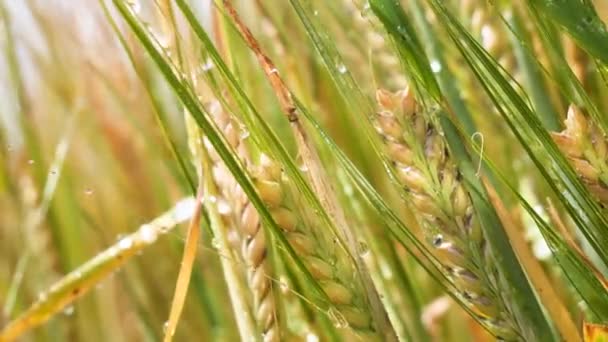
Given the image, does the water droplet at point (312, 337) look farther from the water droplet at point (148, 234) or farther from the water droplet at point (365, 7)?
the water droplet at point (365, 7)

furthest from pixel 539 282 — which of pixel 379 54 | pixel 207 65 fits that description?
pixel 379 54

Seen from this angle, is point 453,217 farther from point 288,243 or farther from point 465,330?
point 465,330

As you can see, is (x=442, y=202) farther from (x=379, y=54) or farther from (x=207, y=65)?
(x=379, y=54)

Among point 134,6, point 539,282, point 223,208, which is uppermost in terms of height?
point 134,6

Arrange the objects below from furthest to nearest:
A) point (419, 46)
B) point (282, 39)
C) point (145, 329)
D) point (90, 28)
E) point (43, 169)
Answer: point (90, 28) → point (43, 169) → point (145, 329) → point (282, 39) → point (419, 46)

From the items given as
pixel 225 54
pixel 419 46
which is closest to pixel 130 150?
pixel 225 54

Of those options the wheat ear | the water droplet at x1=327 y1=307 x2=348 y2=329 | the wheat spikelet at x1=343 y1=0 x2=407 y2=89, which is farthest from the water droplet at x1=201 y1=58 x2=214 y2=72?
the wheat spikelet at x1=343 y1=0 x2=407 y2=89
